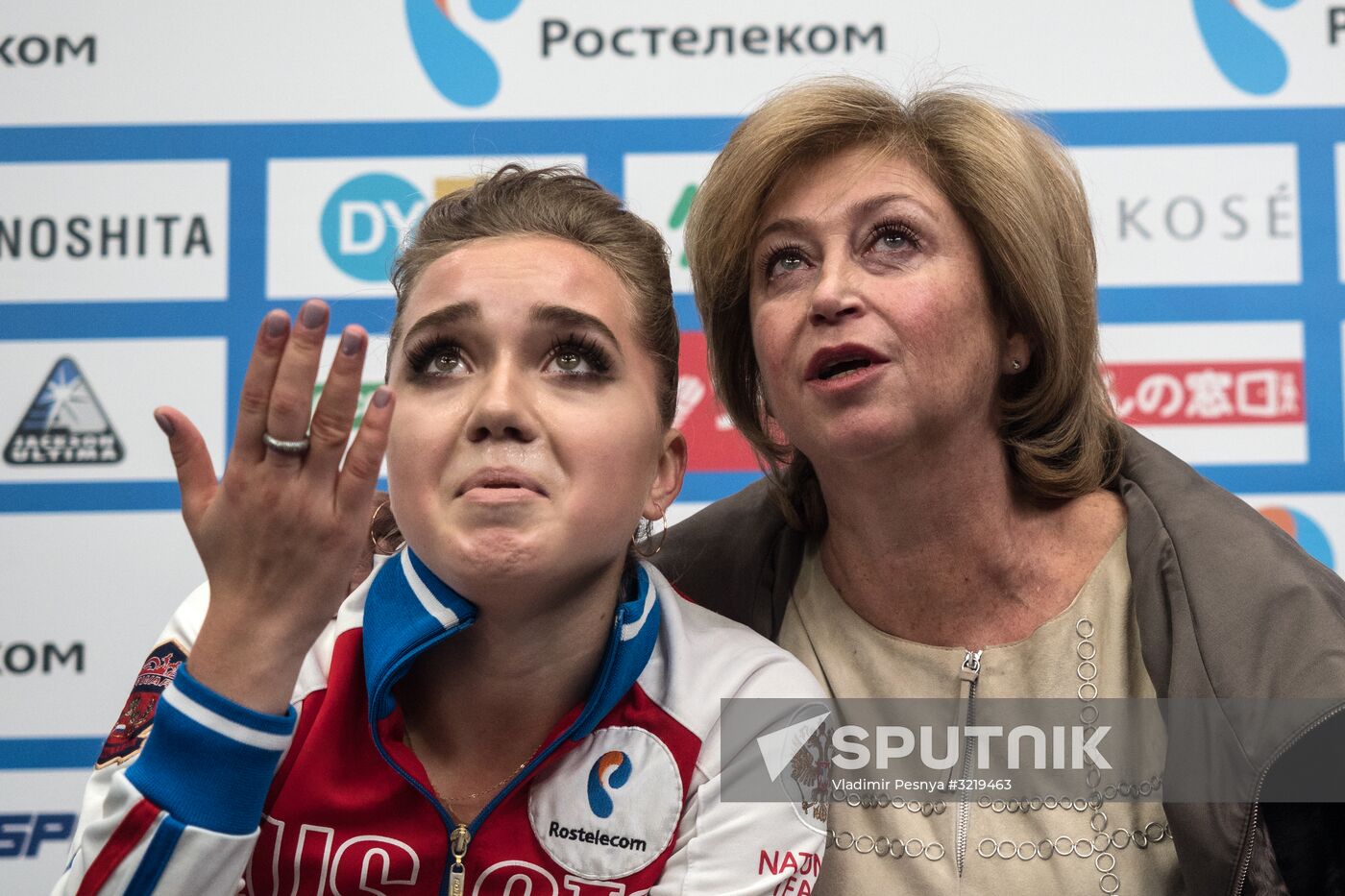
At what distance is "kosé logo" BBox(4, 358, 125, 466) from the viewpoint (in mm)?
2066

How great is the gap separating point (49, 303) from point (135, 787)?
144cm

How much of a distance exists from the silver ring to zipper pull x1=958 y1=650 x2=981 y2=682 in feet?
2.62

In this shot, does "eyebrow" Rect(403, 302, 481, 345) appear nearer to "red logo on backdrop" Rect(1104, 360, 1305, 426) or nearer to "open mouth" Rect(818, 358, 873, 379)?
"open mouth" Rect(818, 358, 873, 379)

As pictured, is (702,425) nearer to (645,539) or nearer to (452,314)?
(645,539)

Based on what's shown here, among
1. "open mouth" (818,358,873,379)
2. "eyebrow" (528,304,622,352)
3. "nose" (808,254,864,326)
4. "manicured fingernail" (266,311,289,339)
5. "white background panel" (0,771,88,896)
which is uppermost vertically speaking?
"nose" (808,254,864,326)

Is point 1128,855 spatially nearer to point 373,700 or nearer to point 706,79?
point 373,700

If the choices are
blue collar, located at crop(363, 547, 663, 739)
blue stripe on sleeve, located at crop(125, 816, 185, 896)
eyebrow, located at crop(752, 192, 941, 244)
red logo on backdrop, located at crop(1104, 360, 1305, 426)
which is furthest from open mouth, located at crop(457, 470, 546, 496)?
red logo on backdrop, located at crop(1104, 360, 1305, 426)

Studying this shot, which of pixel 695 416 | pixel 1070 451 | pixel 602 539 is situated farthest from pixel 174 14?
pixel 1070 451

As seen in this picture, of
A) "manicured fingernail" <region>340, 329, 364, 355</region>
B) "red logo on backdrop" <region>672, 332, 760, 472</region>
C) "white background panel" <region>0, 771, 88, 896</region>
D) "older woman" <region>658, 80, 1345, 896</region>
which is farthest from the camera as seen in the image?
"red logo on backdrop" <region>672, 332, 760, 472</region>

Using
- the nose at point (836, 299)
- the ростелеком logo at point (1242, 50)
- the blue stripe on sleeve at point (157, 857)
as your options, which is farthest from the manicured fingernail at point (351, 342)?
the ростелеком logo at point (1242, 50)

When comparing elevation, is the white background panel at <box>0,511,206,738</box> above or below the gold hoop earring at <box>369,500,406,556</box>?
below

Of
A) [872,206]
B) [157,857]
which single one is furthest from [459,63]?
[157,857]

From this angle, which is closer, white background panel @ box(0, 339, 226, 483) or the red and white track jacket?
the red and white track jacket

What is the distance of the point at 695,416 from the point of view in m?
2.14
